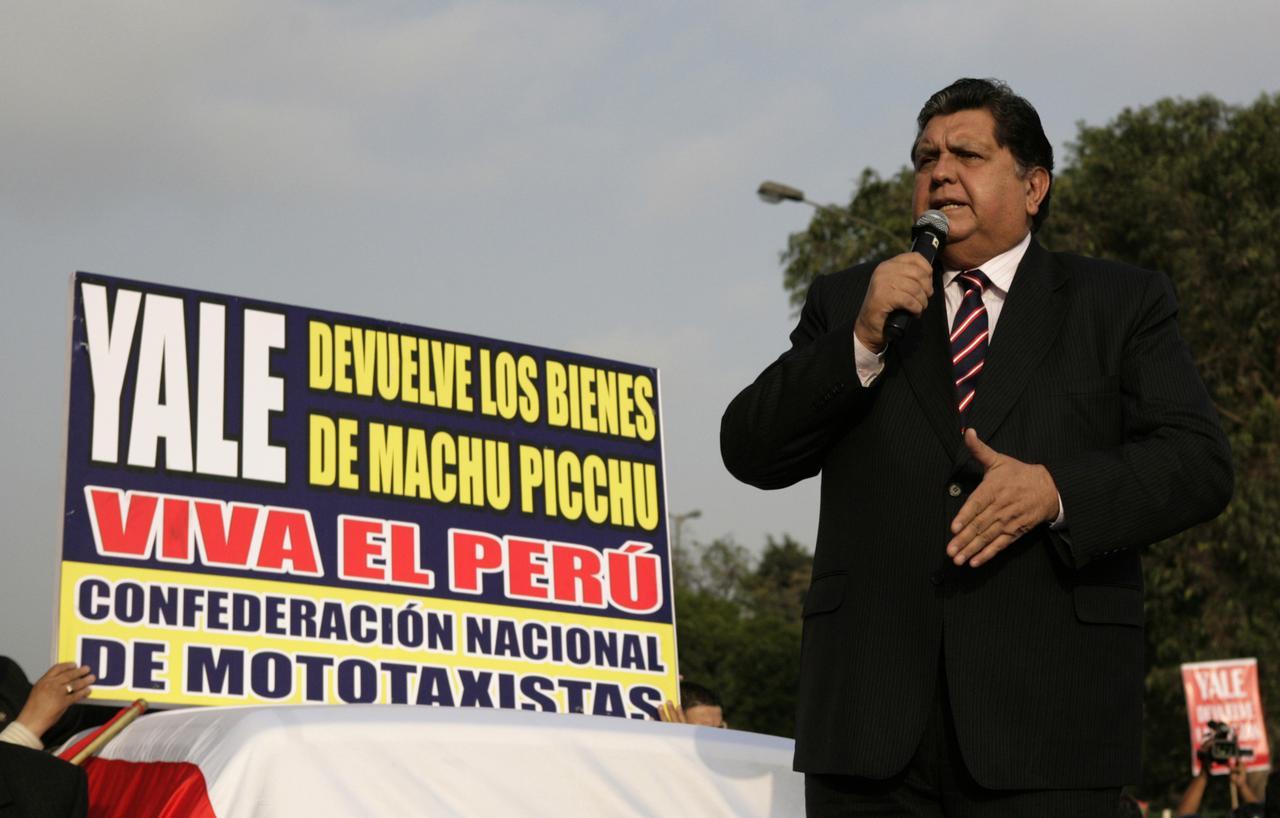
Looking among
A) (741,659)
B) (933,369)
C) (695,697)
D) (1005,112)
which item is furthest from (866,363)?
(741,659)

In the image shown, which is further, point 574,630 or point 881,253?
point 881,253

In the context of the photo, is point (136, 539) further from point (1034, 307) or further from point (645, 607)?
point (1034, 307)

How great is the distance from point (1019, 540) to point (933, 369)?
0.31m

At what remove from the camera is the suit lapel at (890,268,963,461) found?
2.73 m

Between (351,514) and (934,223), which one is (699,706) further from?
(934,223)

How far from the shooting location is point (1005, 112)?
9.62 ft

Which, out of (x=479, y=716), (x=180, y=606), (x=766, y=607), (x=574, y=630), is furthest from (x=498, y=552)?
(x=766, y=607)

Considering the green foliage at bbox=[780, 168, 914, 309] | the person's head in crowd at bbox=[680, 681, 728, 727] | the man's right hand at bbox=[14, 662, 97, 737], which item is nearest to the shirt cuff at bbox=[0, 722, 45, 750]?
the man's right hand at bbox=[14, 662, 97, 737]

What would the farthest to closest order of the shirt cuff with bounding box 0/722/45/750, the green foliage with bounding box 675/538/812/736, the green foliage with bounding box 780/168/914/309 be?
the green foliage with bounding box 675/538/812/736
the green foliage with bounding box 780/168/914/309
the shirt cuff with bounding box 0/722/45/750

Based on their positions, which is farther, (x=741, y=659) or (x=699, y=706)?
(x=741, y=659)

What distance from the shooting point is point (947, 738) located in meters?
2.63

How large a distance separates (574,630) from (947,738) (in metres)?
5.58

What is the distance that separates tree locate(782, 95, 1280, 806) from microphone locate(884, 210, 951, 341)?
72.4ft

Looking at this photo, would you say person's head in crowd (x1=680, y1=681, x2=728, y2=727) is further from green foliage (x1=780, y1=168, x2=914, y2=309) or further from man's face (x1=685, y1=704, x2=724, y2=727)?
green foliage (x1=780, y1=168, x2=914, y2=309)
